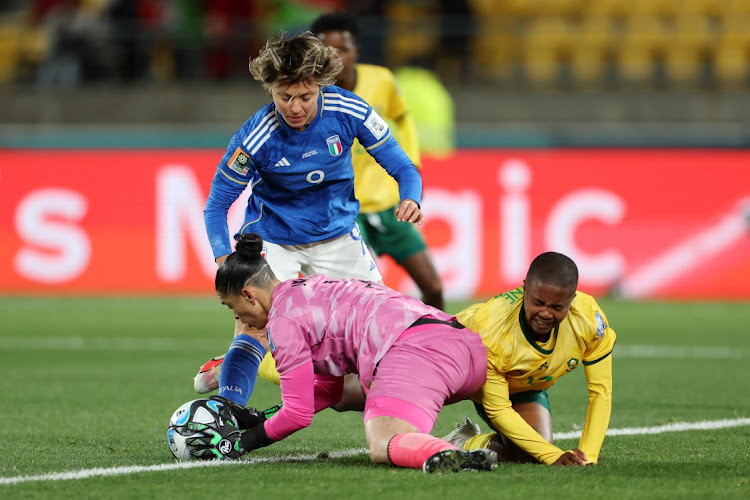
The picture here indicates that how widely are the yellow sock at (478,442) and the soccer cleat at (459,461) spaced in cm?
59

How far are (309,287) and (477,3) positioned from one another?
45.5 feet

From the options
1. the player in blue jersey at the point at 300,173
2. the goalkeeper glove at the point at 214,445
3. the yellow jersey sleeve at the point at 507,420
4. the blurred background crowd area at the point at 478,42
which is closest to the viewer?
the yellow jersey sleeve at the point at 507,420

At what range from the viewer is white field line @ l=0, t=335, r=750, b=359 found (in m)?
10.1

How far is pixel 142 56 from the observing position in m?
17.5

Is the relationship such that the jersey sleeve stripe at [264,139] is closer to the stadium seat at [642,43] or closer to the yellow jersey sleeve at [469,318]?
the yellow jersey sleeve at [469,318]

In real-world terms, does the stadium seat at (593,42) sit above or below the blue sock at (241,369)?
above

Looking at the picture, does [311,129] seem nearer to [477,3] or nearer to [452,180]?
[452,180]

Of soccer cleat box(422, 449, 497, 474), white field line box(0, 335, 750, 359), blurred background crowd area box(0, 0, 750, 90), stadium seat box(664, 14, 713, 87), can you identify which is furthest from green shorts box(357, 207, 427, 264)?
stadium seat box(664, 14, 713, 87)

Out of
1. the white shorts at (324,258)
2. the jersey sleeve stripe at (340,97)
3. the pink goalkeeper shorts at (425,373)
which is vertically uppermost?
the jersey sleeve stripe at (340,97)

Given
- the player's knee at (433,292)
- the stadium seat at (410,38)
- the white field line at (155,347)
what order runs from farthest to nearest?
the stadium seat at (410,38) < the white field line at (155,347) < the player's knee at (433,292)

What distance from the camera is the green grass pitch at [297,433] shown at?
4.57 meters

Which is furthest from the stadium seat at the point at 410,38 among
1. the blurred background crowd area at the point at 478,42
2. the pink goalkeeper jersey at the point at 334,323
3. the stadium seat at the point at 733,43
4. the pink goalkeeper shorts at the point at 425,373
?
the pink goalkeeper shorts at the point at 425,373

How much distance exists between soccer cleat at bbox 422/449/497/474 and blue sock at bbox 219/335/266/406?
139cm

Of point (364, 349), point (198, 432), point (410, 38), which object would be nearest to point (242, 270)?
point (364, 349)
